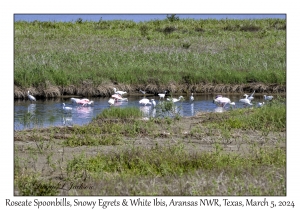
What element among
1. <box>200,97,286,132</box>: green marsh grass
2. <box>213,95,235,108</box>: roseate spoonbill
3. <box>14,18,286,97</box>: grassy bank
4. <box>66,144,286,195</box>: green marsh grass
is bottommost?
<box>66,144,286,195</box>: green marsh grass

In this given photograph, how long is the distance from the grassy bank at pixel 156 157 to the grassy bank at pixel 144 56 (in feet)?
27.0

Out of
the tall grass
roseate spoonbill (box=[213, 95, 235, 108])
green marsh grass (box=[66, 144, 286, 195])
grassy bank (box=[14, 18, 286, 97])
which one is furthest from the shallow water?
green marsh grass (box=[66, 144, 286, 195])

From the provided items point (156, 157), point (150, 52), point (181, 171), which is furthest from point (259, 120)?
point (150, 52)

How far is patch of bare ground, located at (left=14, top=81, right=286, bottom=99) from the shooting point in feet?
66.4

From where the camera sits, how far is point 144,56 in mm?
26750

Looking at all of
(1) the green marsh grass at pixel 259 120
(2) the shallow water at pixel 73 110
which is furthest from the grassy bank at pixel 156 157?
(2) the shallow water at pixel 73 110

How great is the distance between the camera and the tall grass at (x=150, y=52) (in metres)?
22.3

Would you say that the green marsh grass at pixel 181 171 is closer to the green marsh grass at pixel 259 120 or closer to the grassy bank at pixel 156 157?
the grassy bank at pixel 156 157

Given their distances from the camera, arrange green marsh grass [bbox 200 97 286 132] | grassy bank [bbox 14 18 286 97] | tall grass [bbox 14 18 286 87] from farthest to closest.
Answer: tall grass [bbox 14 18 286 87] → grassy bank [bbox 14 18 286 97] → green marsh grass [bbox 200 97 286 132]

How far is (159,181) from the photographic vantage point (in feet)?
23.2

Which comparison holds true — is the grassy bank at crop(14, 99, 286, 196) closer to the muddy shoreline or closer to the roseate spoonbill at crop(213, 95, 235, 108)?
the roseate spoonbill at crop(213, 95, 235, 108)

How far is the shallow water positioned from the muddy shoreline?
1.68ft

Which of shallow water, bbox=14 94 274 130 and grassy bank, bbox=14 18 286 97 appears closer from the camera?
shallow water, bbox=14 94 274 130

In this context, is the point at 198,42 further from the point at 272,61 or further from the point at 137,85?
the point at 137,85
